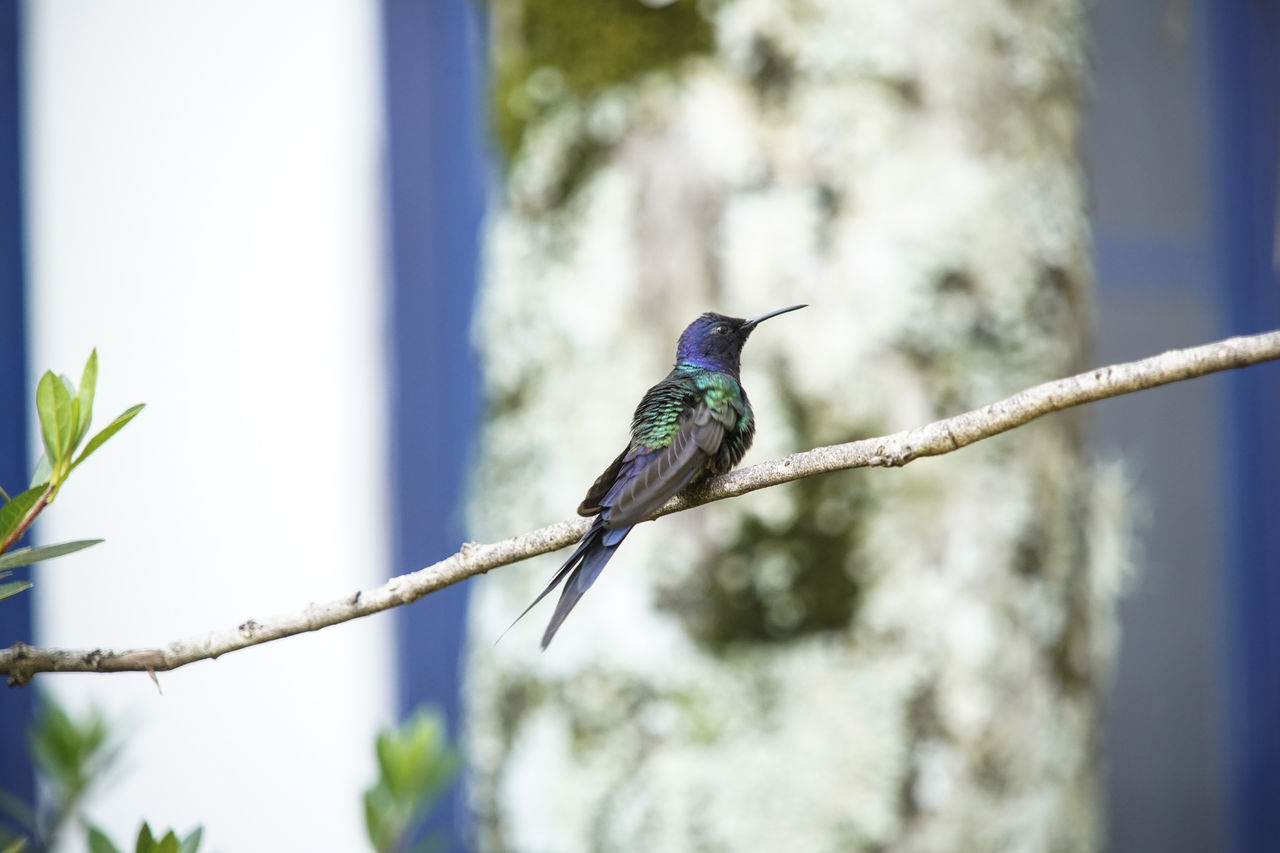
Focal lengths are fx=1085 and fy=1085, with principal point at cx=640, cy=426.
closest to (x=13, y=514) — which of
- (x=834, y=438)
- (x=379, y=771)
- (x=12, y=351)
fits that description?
(x=379, y=771)

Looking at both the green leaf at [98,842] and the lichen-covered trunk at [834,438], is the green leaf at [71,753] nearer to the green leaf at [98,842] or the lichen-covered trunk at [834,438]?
the green leaf at [98,842]

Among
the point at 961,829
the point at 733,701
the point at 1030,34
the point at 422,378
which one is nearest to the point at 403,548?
the point at 422,378

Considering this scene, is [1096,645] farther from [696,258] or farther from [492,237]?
[492,237]

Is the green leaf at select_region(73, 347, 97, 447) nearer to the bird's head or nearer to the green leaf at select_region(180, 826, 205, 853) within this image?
the green leaf at select_region(180, 826, 205, 853)

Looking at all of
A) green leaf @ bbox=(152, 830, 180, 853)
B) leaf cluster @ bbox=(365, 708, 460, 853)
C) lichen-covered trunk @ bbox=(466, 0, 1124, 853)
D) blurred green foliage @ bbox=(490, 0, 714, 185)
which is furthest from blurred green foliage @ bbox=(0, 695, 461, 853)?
blurred green foliage @ bbox=(490, 0, 714, 185)

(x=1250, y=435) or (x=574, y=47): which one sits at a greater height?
(x=574, y=47)

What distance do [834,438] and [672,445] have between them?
1.19 metres

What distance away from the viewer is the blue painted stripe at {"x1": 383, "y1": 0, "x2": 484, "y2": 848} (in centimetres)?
388

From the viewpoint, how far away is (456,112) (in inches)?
155

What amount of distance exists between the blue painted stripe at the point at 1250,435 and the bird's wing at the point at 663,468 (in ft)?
13.7

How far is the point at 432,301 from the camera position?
3977mm

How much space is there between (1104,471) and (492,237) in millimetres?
1775

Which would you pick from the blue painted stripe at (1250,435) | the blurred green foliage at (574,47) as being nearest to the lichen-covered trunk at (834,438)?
the blurred green foliage at (574,47)

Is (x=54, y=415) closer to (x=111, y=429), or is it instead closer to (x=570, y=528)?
(x=111, y=429)
